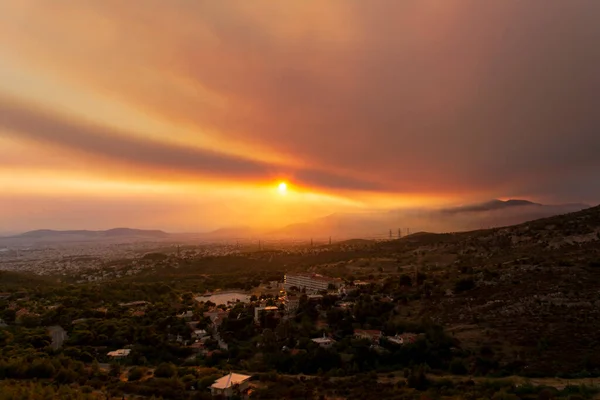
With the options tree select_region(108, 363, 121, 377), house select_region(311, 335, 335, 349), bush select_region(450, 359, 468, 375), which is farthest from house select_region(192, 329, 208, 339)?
bush select_region(450, 359, 468, 375)

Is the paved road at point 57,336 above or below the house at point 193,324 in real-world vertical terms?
above

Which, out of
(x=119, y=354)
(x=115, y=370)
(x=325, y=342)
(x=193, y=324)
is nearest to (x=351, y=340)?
(x=325, y=342)

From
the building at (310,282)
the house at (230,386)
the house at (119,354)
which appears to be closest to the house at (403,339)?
the house at (230,386)

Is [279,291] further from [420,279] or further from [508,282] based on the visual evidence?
[508,282]

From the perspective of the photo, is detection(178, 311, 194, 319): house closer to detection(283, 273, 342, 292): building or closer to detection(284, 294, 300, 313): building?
detection(284, 294, 300, 313): building

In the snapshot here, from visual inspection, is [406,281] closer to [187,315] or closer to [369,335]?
[369,335]

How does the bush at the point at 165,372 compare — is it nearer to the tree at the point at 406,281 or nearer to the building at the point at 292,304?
the building at the point at 292,304
